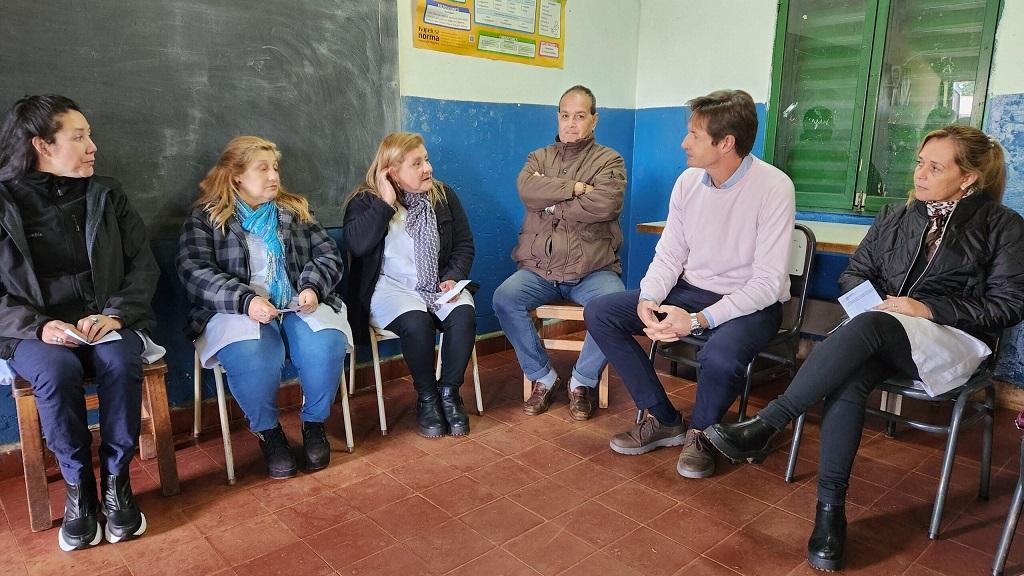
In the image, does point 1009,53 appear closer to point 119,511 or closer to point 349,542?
point 349,542

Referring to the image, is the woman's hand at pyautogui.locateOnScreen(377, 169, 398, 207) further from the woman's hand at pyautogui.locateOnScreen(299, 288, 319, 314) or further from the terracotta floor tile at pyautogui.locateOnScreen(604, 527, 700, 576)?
the terracotta floor tile at pyautogui.locateOnScreen(604, 527, 700, 576)

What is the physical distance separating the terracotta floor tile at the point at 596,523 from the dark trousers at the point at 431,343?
0.82 meters

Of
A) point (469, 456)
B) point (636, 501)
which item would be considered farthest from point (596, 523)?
point (469, 456)

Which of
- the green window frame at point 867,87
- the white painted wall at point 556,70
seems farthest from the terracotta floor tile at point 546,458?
the green window frame at point 867,87

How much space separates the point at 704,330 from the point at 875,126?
1.69 m

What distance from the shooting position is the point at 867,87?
327 centimetres

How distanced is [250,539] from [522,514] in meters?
0.80

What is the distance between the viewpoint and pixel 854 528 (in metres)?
2.00

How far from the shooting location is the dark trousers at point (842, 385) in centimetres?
187

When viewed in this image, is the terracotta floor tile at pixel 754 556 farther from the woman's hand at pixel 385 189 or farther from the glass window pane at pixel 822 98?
the glass window pane at pixel 822 98

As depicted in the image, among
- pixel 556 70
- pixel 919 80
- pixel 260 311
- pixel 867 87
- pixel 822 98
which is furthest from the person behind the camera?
pixel 556 70

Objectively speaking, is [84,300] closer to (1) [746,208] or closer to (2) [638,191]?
(1) [746,208]

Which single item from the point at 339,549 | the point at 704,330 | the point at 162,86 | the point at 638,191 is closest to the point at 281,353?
the point at 339,549

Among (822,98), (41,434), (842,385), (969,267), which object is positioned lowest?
(41,434)
